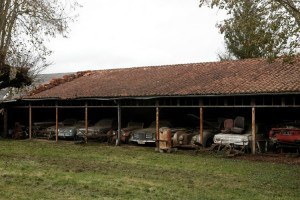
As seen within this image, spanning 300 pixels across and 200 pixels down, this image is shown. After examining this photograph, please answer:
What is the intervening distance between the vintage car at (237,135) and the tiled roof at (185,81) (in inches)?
78.0

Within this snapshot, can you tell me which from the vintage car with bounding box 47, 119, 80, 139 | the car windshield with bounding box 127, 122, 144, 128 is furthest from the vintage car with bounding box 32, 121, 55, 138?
the car windshield with bounding box 127, 122, 144, 128

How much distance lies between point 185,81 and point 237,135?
176 inches

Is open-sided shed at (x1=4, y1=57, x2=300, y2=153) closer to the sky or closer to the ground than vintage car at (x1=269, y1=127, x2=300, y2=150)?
closer to the sky

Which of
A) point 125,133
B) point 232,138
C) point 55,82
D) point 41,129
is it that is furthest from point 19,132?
point 232,138

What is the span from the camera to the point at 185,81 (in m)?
23.4

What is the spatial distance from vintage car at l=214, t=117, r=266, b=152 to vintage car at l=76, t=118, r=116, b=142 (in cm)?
747

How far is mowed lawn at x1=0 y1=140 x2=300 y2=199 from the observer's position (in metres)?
10.2

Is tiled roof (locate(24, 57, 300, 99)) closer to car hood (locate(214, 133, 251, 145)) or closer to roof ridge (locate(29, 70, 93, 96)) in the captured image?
roof ridge (locate(29, 70, 93, 96))

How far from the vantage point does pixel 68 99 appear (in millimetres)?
25922

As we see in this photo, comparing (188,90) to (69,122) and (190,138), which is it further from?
(69,122)

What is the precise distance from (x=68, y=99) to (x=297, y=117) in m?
12.5

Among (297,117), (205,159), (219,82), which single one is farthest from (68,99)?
(297,117)

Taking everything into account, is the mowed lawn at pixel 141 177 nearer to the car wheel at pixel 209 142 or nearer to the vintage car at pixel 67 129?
the car wheel at pixel 209 142

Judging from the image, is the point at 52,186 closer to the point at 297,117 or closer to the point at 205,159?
the point at 205,159
